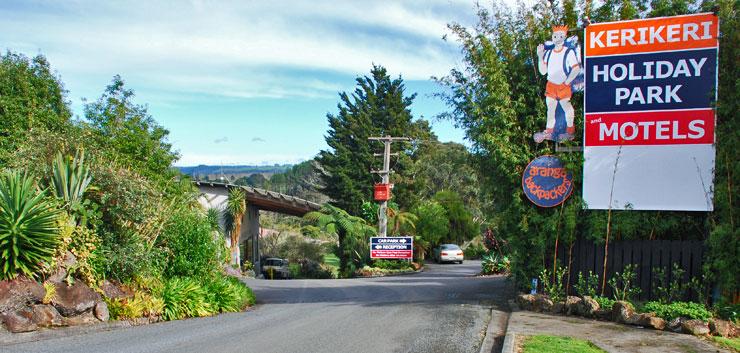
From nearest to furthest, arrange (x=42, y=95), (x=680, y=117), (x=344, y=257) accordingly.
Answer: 1. (x=680, y=117)
2. (x=42, y=95)
3. (x=344, y=257)

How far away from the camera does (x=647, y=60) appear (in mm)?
11742

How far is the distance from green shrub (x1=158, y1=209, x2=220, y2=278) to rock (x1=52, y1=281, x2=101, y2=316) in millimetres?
2681

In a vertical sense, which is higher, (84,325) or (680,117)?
(680,117)

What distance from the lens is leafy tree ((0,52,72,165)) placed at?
1947 centimetres

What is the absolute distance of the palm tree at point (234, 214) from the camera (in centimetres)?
3169

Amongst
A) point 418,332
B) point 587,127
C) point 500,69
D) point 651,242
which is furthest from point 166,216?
point 651,242

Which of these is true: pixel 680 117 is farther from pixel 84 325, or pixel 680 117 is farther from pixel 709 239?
pixel 84 325

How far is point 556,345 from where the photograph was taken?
28.6 ft

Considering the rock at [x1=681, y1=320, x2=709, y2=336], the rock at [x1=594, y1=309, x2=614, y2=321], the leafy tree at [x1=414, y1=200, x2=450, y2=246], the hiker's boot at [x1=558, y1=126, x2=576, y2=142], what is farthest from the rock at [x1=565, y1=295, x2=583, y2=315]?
the leafy tree at [x1=414, y1=200, x2=450, y2=246]

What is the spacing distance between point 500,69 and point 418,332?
583 centimetres

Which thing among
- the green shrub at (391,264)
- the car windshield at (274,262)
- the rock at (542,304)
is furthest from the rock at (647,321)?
the car windshield at (274,262)

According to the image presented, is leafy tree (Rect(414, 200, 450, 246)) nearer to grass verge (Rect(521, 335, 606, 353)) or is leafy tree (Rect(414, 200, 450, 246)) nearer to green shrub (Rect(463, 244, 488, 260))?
green shrub (Rect(463, 244, 488, 260))

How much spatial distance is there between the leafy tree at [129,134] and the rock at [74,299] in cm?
902

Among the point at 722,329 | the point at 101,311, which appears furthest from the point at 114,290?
the point at 722,329
